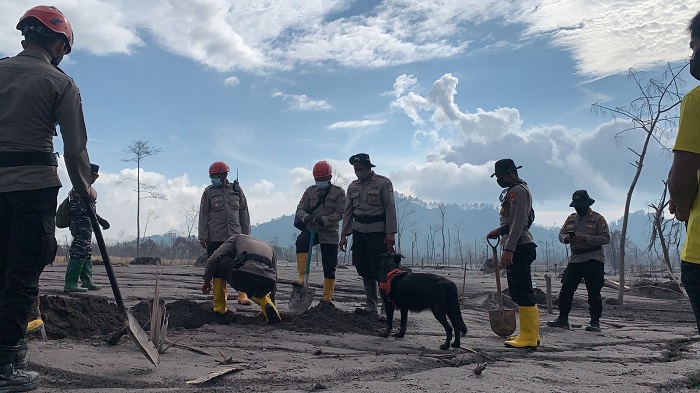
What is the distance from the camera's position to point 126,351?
439 centimetres

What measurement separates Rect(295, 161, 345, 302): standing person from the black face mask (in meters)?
5.83

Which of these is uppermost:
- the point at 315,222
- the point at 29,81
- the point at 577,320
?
the point at 29,81

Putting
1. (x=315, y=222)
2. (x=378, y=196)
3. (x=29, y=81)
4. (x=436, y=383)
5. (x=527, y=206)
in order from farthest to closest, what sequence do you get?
1. (x=315, y=222)
2. (x=378, y=196)
3. (x=527, y=206)
4. (x=436, y=383)
5. (x=29, y=81)

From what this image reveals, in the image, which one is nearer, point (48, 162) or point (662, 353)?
point (48, 162)

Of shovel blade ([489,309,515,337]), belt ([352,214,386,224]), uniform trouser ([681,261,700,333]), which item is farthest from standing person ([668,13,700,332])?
belt ([352,214,386,224])

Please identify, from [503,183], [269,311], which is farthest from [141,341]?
[503,183]

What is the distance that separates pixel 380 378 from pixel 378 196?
355cm

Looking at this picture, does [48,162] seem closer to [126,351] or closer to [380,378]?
[126,351]

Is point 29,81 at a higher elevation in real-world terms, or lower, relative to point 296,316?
higher

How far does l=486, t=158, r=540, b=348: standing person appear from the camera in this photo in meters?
5.77

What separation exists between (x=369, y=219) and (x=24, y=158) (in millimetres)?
4573

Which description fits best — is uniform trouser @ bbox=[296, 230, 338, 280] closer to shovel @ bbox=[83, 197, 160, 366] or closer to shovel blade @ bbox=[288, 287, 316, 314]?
shovel blade @ bbox=[288, 287, 316, 314]

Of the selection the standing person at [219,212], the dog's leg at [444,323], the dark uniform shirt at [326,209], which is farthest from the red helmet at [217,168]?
the dog's leg at [444,323]

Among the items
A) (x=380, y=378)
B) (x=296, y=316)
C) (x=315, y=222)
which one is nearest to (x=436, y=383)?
(x=380, y=378)
